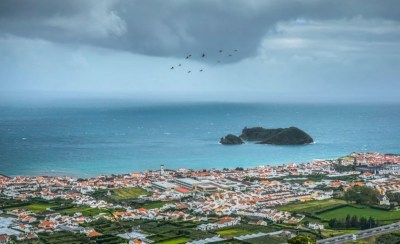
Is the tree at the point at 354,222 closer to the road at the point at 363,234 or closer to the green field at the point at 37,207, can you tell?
the road at the point at 363,234

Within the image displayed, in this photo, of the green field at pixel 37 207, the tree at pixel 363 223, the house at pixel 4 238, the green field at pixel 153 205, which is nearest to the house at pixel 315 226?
the tree at pixel 363 223

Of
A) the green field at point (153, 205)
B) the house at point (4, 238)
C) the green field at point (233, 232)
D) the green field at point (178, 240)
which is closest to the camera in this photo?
the house at point (4, 238)

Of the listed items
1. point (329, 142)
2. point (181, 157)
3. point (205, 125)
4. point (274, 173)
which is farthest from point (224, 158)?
point (205, 125)

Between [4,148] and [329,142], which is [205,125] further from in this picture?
[4,148]

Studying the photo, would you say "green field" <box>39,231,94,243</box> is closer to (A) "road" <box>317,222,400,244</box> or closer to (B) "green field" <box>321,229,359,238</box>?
(A) "road" <box>317,222,400,244</box>

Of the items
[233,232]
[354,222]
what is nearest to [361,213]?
[354,222]
